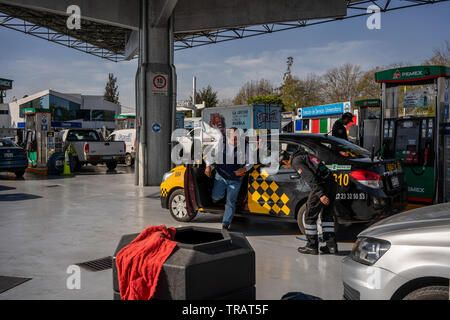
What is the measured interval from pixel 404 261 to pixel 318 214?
2710mm

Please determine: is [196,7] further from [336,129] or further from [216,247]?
[216,247]

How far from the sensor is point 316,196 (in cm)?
537

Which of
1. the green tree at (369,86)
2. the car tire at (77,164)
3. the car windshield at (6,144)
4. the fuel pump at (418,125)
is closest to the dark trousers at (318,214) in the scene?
the fuel pump at (418,125)

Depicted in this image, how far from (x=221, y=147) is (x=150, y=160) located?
24.1 feet

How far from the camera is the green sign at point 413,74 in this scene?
27.2ft

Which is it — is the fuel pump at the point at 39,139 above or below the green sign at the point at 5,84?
below

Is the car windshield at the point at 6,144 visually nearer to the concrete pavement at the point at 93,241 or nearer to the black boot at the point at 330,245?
the concrete pavement at the point at 93,241

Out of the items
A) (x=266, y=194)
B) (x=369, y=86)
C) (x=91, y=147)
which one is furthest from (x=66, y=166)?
(x=369, y=86)

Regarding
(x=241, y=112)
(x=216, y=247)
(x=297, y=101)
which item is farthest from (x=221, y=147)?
(x=297, y=101)

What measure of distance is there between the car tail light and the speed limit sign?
914cm

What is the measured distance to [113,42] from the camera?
24750mm

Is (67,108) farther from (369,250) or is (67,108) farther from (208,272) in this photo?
(208,272)

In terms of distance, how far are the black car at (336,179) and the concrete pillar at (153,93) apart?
669 centimetres

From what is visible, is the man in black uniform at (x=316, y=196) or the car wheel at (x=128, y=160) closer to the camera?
the man in black uniform at (x=316, y=196)
